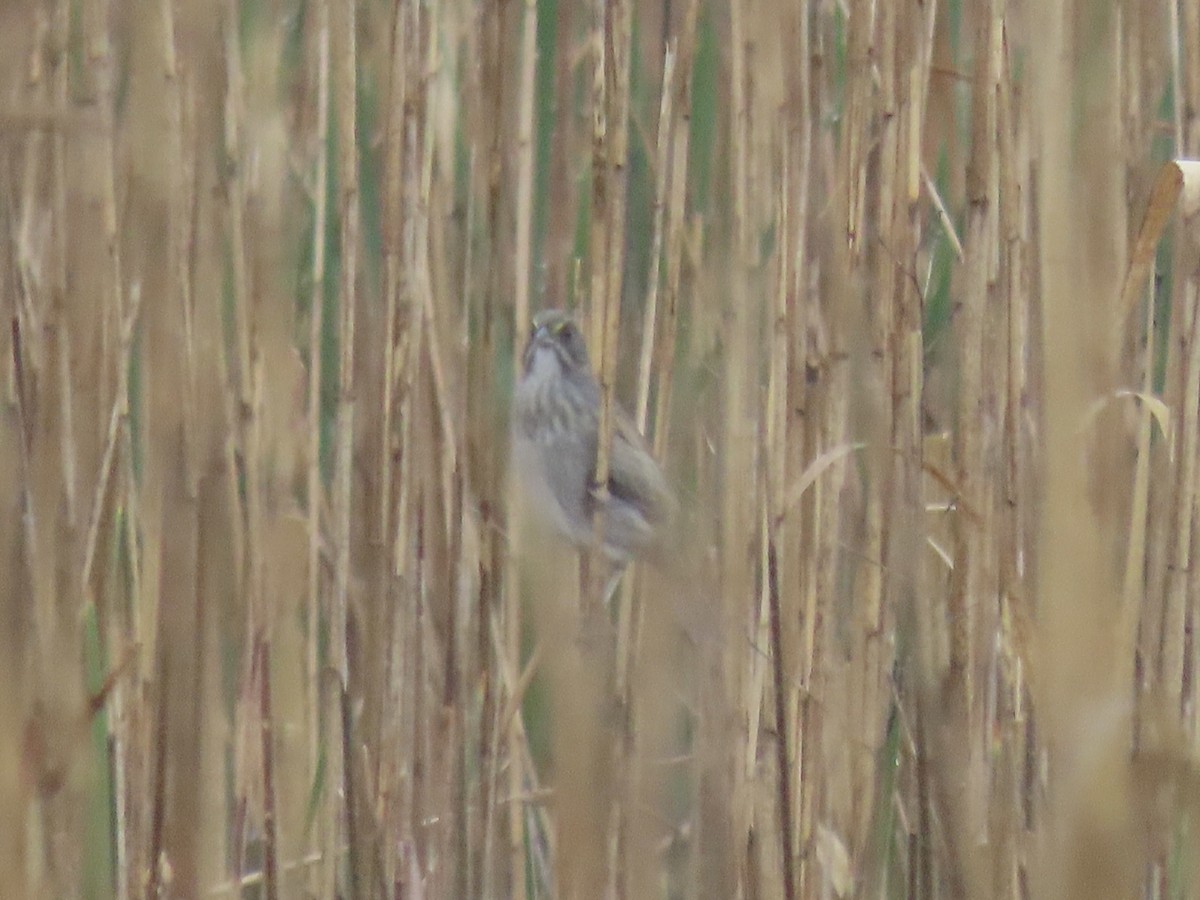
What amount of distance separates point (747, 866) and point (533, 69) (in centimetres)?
65

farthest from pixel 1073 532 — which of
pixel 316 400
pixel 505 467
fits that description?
pixel 505 467

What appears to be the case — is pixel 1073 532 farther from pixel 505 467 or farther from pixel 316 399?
pixel 505 467

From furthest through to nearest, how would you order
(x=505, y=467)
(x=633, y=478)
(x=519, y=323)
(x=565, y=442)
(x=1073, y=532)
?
(x=565, y=442)
(x=633, y=478)
(x=505, y=467)
(x=519, y=323)
(x=1073, y=532)

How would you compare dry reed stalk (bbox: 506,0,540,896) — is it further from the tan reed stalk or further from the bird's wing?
the bird's wing

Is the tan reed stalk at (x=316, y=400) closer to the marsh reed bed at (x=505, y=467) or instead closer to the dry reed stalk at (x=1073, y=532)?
the marsh reed bed at (x=505, y=467)

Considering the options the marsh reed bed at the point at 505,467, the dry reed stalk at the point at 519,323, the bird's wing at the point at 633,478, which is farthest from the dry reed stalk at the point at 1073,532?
the bird's wing at the point at 633,478

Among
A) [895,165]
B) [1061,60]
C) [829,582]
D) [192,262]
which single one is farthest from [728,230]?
[1061,60]

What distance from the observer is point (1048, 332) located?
812mm

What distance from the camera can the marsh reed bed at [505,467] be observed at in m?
1.13

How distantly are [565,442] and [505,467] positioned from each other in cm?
68

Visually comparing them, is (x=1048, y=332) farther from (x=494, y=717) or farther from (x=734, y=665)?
(x=494, y=717)

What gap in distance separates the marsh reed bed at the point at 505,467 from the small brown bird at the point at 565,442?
47cm

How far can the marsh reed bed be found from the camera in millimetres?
1128

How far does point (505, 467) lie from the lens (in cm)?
161
